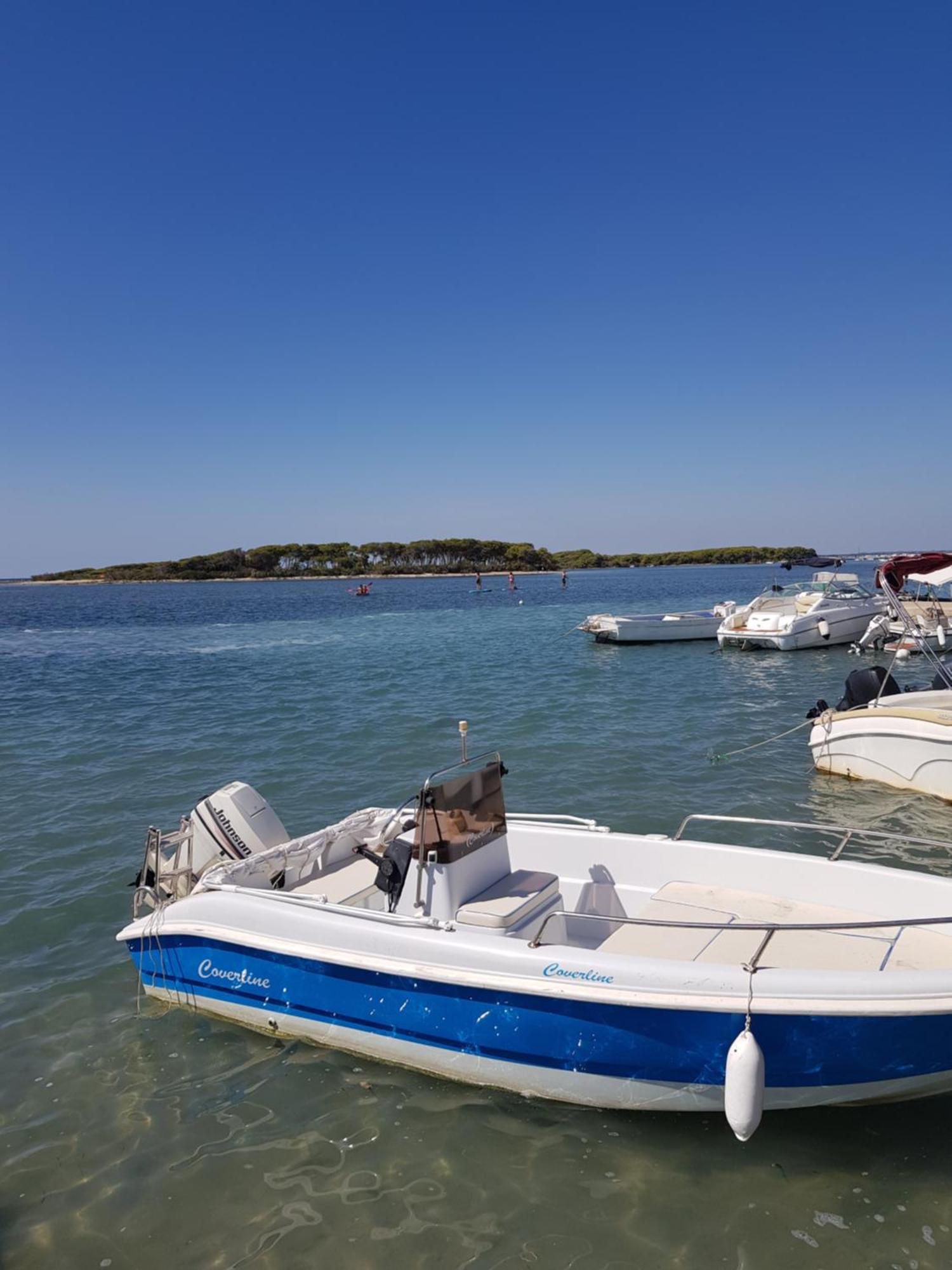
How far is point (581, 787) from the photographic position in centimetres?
1369

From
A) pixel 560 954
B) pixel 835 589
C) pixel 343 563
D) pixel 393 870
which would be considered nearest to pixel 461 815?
pixel 393 870

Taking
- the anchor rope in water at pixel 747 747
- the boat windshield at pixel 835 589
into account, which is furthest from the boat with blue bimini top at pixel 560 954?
the boat windshield at pixel 835 589

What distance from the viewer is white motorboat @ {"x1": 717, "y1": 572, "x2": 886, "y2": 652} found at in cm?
3256

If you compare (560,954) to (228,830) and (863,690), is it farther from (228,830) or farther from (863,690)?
(863,690)

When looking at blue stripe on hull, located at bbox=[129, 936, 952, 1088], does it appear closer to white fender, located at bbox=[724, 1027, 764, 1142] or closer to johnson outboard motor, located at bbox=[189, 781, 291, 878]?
white fender, located at bbox=[724, 1027, 764, 1142]

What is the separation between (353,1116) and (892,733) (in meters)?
10.9

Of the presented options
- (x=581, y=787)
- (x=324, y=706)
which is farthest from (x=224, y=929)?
(x=324, y=706)

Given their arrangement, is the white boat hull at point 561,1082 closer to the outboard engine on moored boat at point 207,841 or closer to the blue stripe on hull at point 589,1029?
the blue stripe on hull at point 589,1029

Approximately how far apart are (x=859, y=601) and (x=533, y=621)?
23200 millimetres

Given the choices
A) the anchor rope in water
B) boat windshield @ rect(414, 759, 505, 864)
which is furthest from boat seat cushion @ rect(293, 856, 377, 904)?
the anchor rope in water

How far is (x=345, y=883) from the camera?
27.0 ft

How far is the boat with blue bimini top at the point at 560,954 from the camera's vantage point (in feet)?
16.5

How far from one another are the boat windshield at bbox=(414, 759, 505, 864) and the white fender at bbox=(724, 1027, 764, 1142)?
105 inches

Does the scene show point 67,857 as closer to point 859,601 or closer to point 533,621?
point 859,601
